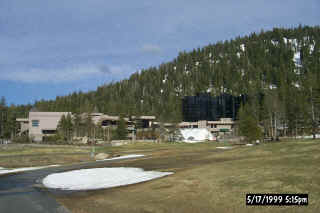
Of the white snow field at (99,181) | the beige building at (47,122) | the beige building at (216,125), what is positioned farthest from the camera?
the beige building at (216,125)

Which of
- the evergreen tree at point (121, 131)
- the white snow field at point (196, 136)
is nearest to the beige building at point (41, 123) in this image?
the evergreen tree at point (121, 131)

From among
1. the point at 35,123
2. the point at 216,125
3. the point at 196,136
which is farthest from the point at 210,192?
the point at 216,125

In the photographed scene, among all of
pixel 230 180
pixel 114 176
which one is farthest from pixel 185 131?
pixel 230 180

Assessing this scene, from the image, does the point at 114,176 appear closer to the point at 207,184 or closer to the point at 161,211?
the point at 207,184

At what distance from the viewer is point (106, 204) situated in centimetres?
1617

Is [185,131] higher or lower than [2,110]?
lower

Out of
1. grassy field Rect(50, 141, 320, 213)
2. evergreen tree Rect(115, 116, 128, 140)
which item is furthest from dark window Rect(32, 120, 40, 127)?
grassy field Rect(50, 141, 320, 213)

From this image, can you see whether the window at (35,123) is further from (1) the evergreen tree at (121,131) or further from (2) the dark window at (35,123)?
(1) the evergreen tree at (121,131)

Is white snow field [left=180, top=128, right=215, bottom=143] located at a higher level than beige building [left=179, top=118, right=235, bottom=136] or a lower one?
lower

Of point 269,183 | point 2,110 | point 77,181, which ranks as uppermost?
point 2,110

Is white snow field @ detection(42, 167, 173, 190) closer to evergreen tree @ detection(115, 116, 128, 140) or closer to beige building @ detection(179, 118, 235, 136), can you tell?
evergreen tree @ detection(115, 116, 128, 140)

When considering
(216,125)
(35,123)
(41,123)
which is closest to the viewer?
(35,123)

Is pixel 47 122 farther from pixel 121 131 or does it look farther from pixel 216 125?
pixel 216 125

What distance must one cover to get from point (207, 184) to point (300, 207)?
6.62 metres
